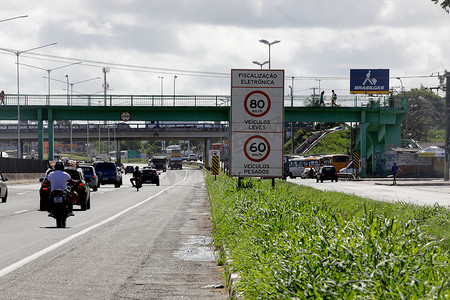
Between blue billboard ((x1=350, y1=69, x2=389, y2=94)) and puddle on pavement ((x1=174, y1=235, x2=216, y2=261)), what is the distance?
67.4 m

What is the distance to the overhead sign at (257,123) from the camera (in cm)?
2169

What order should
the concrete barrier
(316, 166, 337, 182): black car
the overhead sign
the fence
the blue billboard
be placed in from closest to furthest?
the overhead sign → the fence → the concrete barrier → (316, 166, 337, 182): black car → the blue billboard

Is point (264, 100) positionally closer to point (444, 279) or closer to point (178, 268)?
point (178, 268)

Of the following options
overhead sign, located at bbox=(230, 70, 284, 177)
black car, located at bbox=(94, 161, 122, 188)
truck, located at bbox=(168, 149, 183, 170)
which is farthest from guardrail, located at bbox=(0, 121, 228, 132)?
overhead sign, located at bbox=(230, 70, 284, 177)

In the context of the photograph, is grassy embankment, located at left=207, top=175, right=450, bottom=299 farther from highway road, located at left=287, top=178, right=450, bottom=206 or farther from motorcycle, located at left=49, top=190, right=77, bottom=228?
highway road, located at left=287, top=178, right=450, bottom=206

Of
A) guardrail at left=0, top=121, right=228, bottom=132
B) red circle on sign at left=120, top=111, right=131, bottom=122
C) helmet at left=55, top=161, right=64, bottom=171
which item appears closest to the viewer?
helmet at left=55, top=161, right=64, bottom=171

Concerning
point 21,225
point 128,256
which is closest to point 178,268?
point 128,256

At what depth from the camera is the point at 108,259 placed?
1241 centimetres

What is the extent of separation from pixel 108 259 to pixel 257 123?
10.2m

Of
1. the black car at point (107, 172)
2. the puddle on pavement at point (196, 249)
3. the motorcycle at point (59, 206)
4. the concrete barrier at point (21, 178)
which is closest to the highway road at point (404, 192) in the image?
the puddle on pavement at point (196, 249)

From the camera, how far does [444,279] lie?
549 centimetres

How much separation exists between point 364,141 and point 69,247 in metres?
60.1

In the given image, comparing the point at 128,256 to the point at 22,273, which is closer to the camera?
the point at 22,273

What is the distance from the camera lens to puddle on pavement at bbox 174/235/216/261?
13039 millimetres
